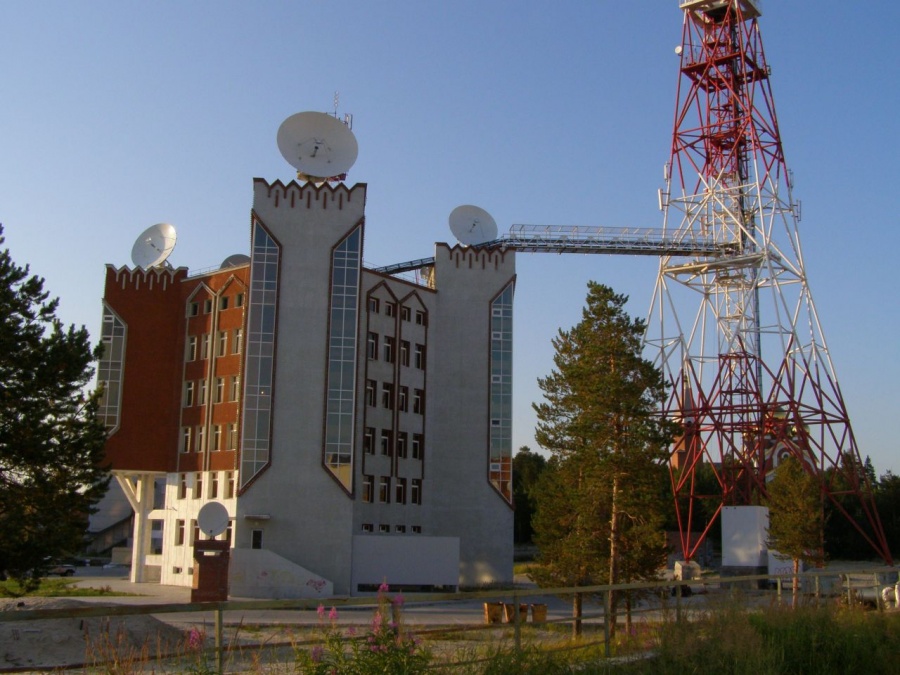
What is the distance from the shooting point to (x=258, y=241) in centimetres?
5347

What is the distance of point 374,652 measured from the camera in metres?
9.09

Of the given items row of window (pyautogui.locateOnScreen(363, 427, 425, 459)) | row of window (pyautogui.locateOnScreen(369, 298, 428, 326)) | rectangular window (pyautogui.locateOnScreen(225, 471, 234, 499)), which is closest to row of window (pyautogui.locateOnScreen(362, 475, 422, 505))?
row of window (pyautogui.locateOnScreen(363, 427, 425, 459))

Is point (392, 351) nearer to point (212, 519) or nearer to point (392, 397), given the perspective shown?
point (392, 397)

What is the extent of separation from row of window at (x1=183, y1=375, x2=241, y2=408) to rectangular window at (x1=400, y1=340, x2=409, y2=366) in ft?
36.3

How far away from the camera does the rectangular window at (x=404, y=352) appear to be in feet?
197

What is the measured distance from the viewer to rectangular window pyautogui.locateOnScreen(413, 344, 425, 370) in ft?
201

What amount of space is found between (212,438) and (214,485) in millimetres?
2708

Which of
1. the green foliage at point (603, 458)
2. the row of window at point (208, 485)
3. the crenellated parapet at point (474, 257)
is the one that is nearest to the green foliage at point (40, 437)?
the green foliage at point (603, 458)

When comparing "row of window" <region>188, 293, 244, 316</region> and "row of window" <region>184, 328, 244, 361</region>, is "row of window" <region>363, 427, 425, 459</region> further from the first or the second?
"row of window" <region>188, 293, 244, 316</region>

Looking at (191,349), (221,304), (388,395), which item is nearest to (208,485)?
(191,349)

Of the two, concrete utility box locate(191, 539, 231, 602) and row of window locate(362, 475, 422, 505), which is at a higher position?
row of window locate(362, 475, 422, 505)

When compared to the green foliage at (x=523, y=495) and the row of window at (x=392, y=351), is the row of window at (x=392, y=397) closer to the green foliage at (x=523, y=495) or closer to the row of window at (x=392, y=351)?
the row of window at (x=392, y=351)

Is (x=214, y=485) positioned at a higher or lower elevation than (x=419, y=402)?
lower

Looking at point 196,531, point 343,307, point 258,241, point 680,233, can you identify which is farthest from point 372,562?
point 680,233
